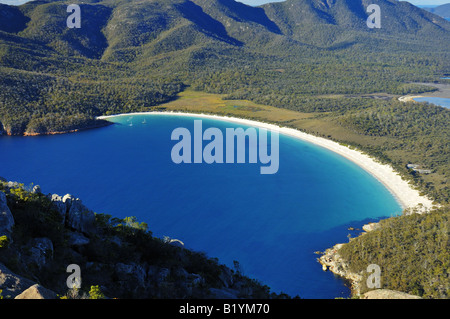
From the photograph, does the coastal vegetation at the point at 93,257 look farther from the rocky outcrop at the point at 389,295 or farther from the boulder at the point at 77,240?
the rocky outcrop at the point at 389,295

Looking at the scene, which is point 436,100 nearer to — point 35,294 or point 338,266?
point 338,266

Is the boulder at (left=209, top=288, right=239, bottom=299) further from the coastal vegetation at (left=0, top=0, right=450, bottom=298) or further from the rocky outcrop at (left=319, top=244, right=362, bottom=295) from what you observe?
the rocky outcrop at (left=319, top=244, right=362, bottom=295)

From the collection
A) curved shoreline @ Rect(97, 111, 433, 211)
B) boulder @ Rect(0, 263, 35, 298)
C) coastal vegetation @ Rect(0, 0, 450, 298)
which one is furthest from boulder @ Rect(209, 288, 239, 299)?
curved shoreline @ Rect(97, 111, 433, 211)

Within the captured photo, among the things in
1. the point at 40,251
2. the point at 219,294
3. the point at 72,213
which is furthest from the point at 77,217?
the point at 219,294

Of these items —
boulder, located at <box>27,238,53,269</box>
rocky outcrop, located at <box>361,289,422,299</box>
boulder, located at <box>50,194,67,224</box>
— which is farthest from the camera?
boulder, located at <box>50,194,67,224</box>

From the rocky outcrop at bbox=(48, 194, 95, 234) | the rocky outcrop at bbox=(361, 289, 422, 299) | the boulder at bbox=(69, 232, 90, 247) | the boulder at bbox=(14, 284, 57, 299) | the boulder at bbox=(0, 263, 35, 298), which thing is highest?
the rocky outcrop at bbox=(48, 194, 95, 234)

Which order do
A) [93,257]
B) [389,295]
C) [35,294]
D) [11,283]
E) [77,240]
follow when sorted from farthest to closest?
[77,240] < [93,257] < [389,295] < [11,283] < [35,294]

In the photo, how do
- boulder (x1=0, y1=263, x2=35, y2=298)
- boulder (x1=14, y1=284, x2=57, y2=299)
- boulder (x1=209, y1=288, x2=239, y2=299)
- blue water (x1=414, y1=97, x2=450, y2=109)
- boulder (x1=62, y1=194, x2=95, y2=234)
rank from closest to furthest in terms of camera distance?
boulder (x1=14, y1=284, x2=57, y2=299) < boulder (x1=0, y1=263, x2=35, y2=298) < boulder (x1=209, y1=288, x2=239, y2=299) < boulder (x1=62, y1=194, x2=95, y2=234) < blue water (x1=414, y1=97, x2=450, y2=109)
